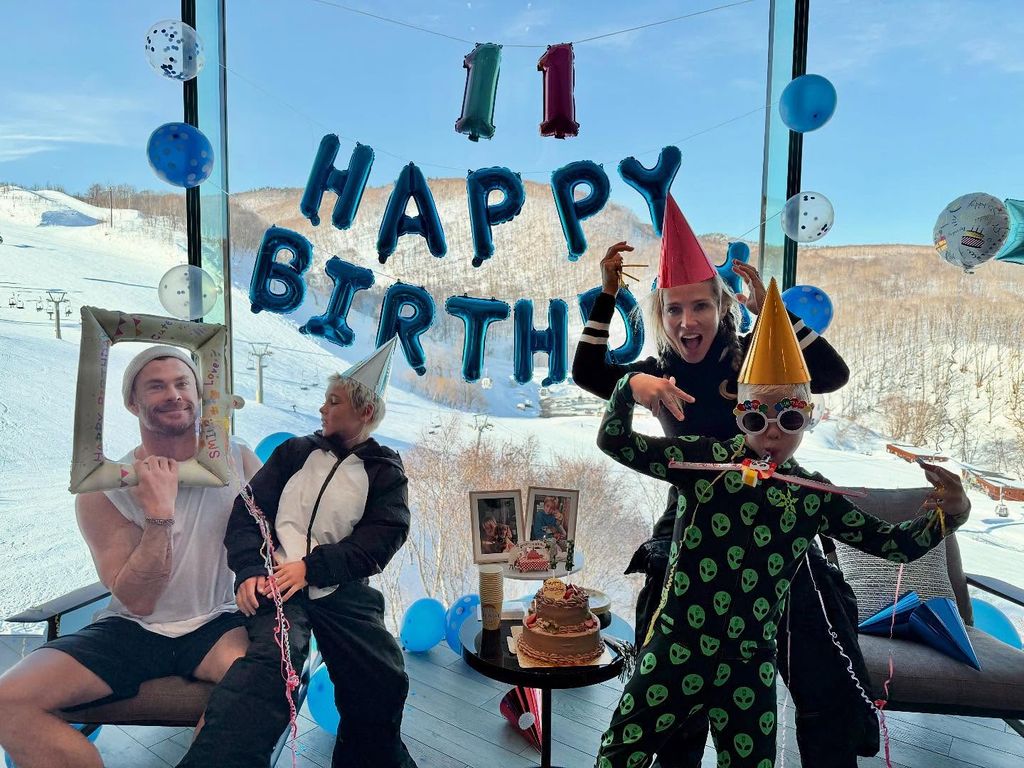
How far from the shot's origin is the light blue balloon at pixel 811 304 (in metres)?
2.86

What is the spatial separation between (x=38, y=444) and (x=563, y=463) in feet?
8.54

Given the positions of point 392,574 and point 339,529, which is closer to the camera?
point 339,529

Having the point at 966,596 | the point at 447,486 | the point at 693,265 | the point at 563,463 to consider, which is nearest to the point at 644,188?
the point at 693,265

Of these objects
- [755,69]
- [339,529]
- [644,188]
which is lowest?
[339,529]

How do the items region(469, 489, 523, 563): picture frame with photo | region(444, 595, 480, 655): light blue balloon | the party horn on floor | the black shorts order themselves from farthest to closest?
region(444, 595, 480, 655): light blue balloon
region(469, 489, 523, 563): picture frame with photo
the party horn on floor
the black shorts

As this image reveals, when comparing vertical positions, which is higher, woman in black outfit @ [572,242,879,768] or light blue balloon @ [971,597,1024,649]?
woman in black outfit @ [572,242,879,768]

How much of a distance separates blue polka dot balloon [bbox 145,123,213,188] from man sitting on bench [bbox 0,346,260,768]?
27.0 inches

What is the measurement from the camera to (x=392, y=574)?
3.81 m

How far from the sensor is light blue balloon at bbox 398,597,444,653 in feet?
10.9

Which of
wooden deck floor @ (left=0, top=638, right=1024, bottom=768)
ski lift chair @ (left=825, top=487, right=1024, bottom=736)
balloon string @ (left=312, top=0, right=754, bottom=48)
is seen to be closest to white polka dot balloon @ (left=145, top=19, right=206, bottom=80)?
balloon string @ (left=312, top=0, right=754, bottom=48)

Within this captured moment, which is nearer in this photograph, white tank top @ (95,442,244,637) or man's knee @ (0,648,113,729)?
man's knee @ (0,648,113,729)

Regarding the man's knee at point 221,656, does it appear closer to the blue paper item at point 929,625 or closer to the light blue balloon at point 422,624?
the light blue balloon at point 422,624

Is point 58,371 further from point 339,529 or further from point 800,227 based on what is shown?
point 800,227

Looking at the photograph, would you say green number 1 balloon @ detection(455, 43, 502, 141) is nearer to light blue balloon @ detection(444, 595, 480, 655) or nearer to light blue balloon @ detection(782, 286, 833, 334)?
light blue balloon @ detection(782, 286, 833, 334)
